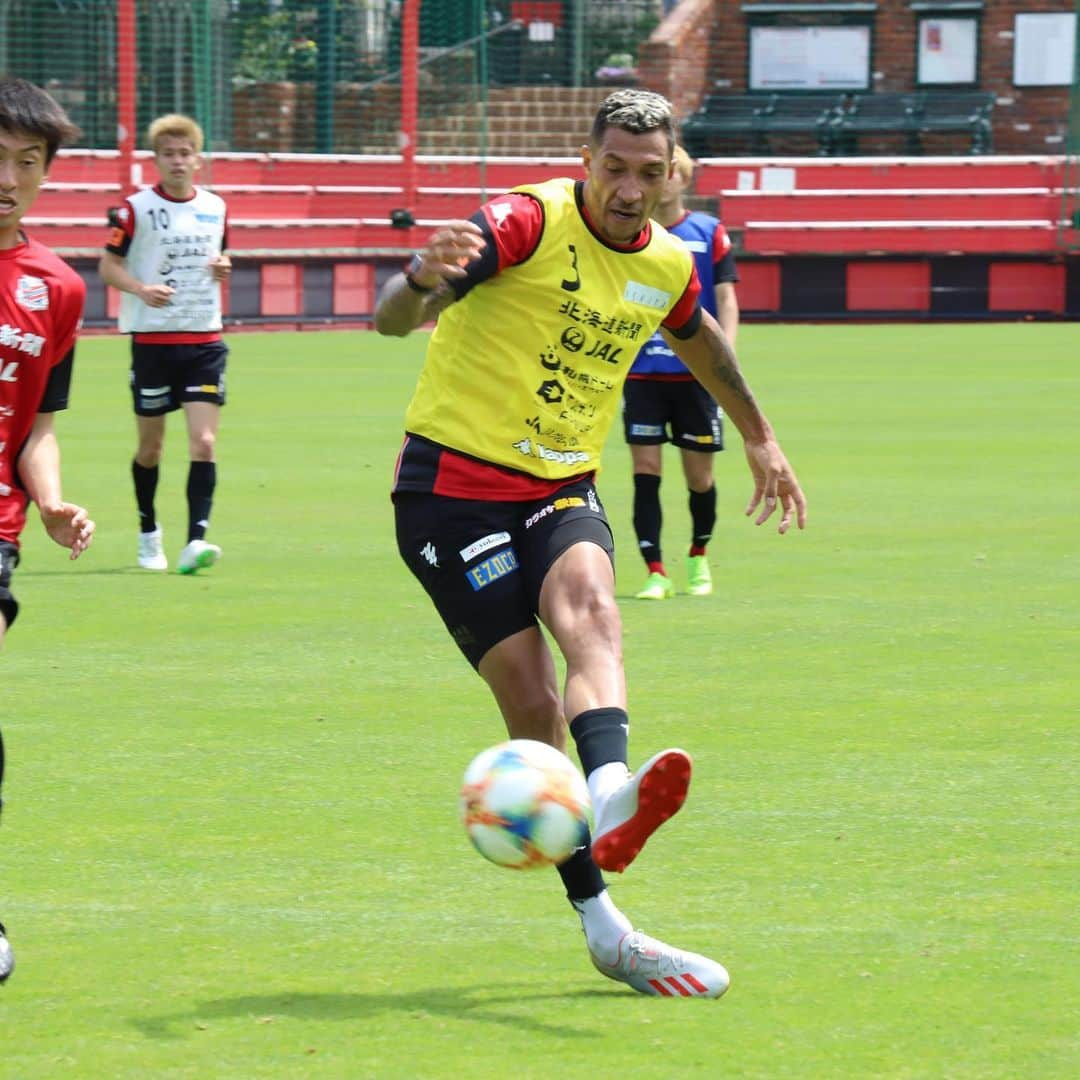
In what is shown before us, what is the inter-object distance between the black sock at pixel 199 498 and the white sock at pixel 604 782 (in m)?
7.24

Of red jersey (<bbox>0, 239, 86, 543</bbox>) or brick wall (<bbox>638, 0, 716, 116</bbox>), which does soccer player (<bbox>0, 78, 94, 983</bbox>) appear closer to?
red jersey (<bbox>0, 239, 86, 543</bbox>)

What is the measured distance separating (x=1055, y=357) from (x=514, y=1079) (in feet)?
69.0

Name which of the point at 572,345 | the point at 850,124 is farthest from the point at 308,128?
the point at 572,345

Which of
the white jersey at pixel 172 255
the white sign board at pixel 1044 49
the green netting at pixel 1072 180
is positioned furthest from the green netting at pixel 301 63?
the white jersey at pixel 172 255

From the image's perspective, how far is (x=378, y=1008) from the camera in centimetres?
495

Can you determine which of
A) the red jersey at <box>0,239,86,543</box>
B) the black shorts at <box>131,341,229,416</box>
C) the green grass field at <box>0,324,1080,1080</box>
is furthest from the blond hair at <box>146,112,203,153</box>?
the red jersey at <box>0,239,86,543</box>

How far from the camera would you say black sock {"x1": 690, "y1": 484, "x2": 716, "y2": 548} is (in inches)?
436

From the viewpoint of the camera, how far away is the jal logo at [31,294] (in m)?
5.28

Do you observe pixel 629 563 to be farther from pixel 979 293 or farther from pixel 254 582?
pixel 979 293

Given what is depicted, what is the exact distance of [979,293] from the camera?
31.2 m

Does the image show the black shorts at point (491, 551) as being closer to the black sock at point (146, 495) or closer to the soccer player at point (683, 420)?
the soccer player at point (683, 420)

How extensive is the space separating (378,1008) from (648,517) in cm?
622

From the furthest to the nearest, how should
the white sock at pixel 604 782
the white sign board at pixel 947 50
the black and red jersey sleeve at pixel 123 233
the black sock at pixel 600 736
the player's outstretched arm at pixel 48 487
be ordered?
1. the white sign board at pixel 947 50
2. the black and red jersey sleeve at pixel 123 233
3. the player's outstretched arm at pixel 48 487
4. the black sock at pixel 600 736
5. the white sock at pixel 604 782

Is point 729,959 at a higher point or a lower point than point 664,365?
lower
